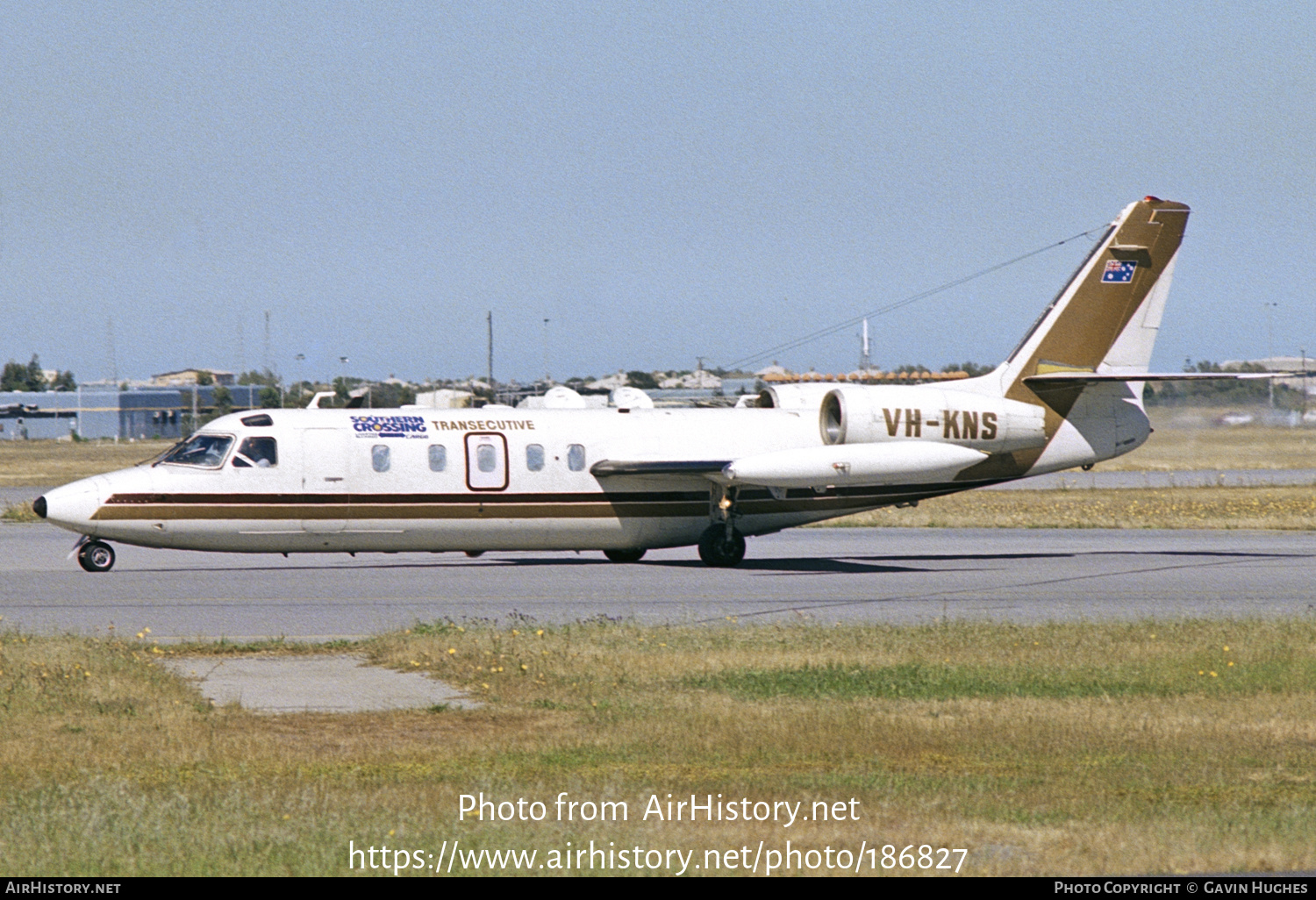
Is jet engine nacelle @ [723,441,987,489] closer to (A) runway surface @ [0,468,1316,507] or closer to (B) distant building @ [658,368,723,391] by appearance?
(B) distant building @ [658,368,723,391]

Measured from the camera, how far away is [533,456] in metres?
26.1

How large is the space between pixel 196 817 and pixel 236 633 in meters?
8.94

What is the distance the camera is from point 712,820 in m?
8.70

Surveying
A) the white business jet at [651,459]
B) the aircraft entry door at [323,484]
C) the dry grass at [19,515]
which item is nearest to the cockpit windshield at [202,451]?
the white business jet at [651,459]

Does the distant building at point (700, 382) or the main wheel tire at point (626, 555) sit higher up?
the distant building at point (700, 382)

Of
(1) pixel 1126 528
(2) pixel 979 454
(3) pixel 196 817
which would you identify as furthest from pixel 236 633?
(1) pixel 1126 528

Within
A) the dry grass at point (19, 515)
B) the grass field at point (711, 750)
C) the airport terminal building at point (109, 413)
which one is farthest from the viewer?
the airport terminal building at point (109, 413)

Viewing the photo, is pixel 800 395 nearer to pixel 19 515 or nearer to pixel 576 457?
pixel 576 457

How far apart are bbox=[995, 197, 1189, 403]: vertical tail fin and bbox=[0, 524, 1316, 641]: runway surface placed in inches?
143

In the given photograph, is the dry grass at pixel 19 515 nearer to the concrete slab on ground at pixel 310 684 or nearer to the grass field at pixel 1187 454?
the grass field at pixel 1187 454

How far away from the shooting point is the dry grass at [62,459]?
70312 mm

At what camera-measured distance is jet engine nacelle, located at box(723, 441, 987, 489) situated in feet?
85.5

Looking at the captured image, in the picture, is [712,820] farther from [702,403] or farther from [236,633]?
[702,403]

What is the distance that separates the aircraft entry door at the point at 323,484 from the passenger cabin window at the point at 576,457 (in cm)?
380
